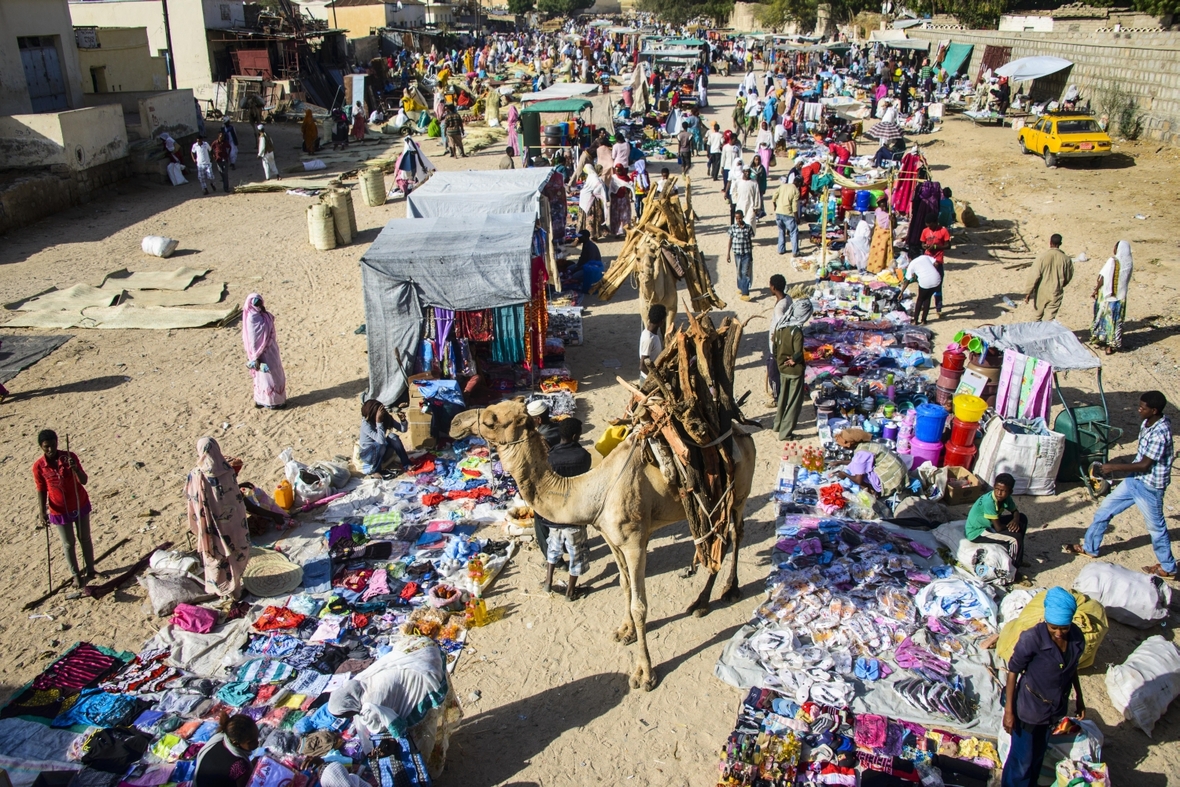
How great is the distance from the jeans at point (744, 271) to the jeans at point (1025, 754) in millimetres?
9309

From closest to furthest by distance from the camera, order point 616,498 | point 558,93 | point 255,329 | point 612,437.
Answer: point 616,498, point 612,437, point 255,329, point 558,93

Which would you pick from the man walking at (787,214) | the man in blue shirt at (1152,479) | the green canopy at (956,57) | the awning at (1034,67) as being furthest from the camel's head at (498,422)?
the green canopy at (956,57)

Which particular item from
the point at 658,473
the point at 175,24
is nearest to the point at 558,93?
the point at 175,24

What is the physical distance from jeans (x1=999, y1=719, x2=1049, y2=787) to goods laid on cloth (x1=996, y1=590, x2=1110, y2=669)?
835 millimetres

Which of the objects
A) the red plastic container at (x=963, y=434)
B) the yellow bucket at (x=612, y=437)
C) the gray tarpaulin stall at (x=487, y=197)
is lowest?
the red plastic container at (x=963, y=434)

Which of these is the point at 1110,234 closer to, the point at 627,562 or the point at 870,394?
the point at 870,394

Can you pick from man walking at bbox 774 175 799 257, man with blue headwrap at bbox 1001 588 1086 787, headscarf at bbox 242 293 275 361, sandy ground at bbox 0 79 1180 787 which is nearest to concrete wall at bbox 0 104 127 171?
sandy ground at bbox 0 79 1180 787

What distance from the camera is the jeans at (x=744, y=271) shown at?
1326cm

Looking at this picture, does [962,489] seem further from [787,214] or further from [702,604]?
[787,214]

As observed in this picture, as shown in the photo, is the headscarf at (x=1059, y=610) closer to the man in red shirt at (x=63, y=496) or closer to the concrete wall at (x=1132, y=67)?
the man in red shirt at (x=63, y=496)

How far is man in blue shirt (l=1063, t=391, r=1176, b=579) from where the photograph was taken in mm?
6691

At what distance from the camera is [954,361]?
9148 mm

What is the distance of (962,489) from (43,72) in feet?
79.6

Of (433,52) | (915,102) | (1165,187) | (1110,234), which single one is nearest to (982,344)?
(1110,234)
